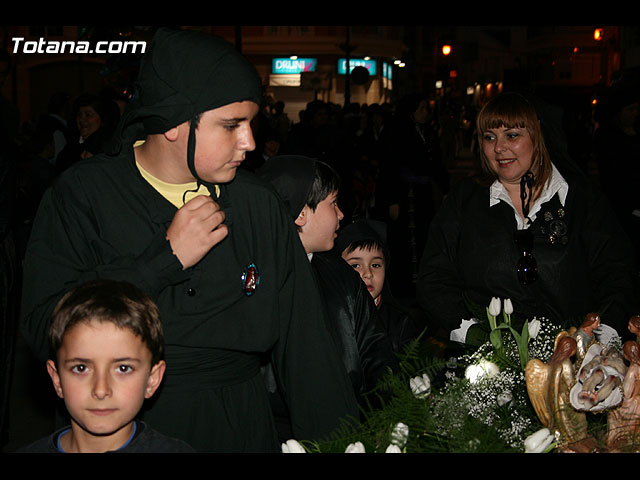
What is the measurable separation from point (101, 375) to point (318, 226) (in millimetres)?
1619

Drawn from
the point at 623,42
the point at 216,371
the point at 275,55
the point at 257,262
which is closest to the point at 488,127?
the point at 257,262

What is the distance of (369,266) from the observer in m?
4.65

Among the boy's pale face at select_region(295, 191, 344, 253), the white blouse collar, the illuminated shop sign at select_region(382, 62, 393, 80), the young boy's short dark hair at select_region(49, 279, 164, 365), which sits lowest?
the young boy's short dark hair at select_region(49, 279, 164, 365)

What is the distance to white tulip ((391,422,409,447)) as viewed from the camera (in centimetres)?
220

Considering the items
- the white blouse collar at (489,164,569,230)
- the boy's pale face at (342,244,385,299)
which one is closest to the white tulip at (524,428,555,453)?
the white blouse collar at (489,164,569,230)

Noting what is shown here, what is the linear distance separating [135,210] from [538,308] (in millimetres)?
2084

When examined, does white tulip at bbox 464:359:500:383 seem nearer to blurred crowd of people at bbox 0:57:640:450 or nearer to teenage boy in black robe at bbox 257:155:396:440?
teenage boy in black robe at bbox 257:155:396:440

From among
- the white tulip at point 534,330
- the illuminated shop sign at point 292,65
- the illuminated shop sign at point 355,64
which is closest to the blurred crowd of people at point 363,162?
the white tulip at point 534,330

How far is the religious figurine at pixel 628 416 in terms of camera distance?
223 centimetres

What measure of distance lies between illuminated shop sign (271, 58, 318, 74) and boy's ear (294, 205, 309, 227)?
38604 mm

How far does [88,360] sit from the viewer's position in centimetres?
217

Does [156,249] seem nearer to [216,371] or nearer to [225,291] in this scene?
[225,291]

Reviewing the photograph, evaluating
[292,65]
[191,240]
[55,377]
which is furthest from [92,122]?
[292,65]

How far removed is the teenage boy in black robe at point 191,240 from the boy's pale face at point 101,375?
18cm
